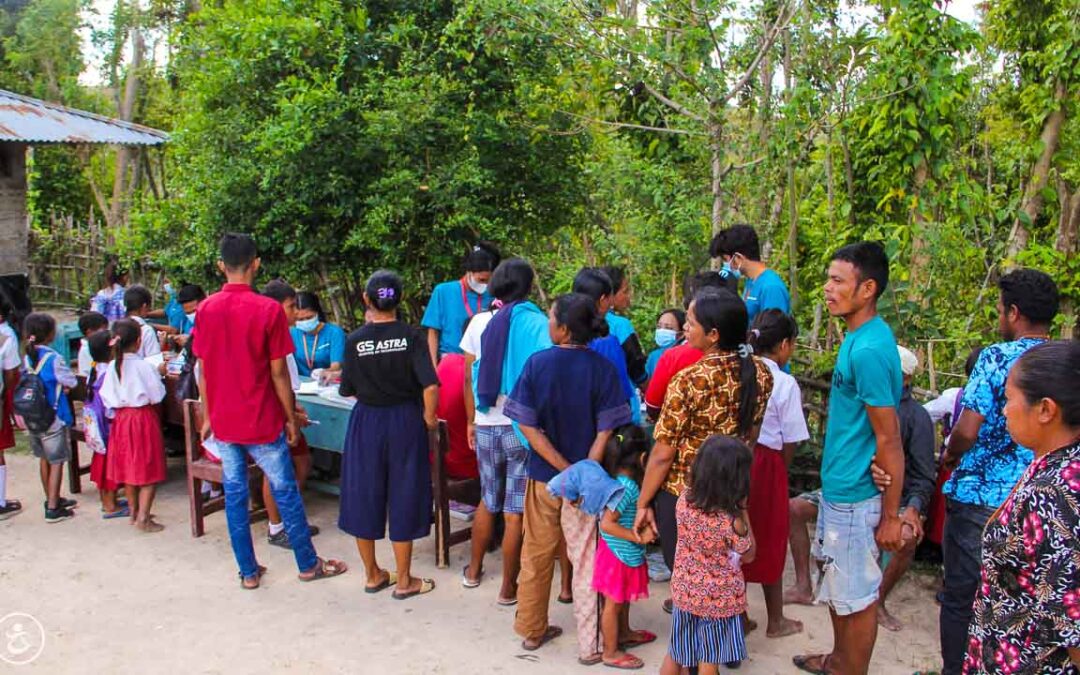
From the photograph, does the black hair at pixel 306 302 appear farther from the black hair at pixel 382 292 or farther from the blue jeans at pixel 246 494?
the black hair at pixel 382 292

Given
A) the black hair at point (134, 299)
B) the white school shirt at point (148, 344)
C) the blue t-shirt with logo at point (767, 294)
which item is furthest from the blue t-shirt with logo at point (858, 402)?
the black hair at point (134, 299)

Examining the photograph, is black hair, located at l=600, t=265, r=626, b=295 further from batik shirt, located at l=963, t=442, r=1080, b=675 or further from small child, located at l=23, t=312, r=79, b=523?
small child, located at l=23, t=312, r=79, b=523

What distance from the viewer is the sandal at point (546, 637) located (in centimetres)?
417

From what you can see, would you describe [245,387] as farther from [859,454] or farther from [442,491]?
[859,454]

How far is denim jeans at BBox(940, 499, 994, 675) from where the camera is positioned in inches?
134

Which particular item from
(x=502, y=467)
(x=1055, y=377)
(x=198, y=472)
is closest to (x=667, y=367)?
(x=502, y=467)

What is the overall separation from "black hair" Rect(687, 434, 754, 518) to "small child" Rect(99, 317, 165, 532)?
12.9 ft

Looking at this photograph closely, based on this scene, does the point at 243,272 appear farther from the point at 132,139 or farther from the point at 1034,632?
the point at 132,139

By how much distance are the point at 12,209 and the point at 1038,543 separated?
40.4ft

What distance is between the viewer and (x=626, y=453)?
3973 mm

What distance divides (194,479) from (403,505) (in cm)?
179

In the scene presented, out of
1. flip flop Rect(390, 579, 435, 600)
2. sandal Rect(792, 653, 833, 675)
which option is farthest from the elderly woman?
flip flop Rect(390, 579, 435, 600)

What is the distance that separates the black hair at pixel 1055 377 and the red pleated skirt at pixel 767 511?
178 centimetres

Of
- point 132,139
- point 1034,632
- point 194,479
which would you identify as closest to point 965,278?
point 1034,632
